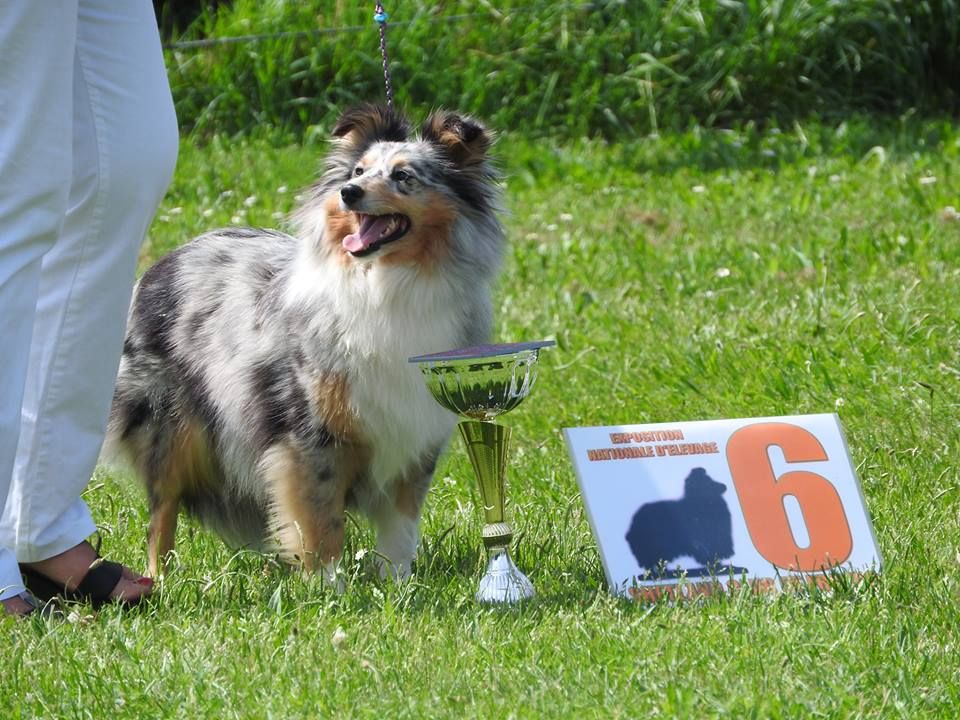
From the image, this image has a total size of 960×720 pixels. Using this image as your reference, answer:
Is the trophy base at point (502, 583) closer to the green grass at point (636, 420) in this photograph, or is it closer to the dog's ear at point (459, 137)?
the green grass at point (636, 420)

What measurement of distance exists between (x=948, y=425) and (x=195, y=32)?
6869 mm

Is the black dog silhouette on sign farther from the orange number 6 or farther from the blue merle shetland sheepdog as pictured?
the blue merle shetland sheepdog

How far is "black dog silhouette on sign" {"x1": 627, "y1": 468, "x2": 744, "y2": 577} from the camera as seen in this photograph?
322 cm

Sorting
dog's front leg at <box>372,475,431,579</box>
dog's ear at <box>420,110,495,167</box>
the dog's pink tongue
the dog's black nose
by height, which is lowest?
dog's front leg at <box>372,475,431,579</box>

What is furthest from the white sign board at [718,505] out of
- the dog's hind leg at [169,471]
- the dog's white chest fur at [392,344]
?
the dog's hind leg at [169,471]

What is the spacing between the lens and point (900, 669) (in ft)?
8.62

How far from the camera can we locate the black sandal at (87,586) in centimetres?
318

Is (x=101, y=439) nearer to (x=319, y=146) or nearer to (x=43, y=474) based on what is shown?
→ (x=43, y=474)

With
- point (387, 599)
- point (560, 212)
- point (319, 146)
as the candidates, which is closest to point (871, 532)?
point (387, 599)

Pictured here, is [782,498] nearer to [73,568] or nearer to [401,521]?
[401,521]

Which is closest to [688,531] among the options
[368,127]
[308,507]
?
[308,507]

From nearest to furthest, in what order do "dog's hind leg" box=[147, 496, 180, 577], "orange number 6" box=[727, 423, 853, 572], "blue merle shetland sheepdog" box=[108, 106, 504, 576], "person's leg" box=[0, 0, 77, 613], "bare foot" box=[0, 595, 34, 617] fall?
"person's leg" box=[0, 0, 77, 613] → "bare foot" box=[0, 595, 34, 617] → "orange number 6" box=[727, 423, 853, 572] → "blue merle shetland sheepdog" box=[108, 106, 504, 576] → "dog's hind leg" box=[147, 496, 180, 577]

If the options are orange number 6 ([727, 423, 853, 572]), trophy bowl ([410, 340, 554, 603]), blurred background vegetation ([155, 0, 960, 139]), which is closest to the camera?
trophy bowl ([410, 340, 554, 603])

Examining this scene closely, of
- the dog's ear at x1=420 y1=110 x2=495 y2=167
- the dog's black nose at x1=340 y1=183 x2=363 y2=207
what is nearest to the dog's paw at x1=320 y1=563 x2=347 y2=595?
the dog's black nose at x1=340 y1=183 x2=363 y2=207
